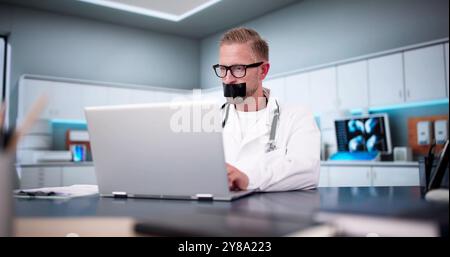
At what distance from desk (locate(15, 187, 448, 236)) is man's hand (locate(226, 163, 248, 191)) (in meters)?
0.10

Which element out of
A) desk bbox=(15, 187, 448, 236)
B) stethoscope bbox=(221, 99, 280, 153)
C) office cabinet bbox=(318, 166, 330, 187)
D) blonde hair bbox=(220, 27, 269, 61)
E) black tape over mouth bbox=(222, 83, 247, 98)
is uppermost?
blonde hair bbox=(220, 27, 269, 61)

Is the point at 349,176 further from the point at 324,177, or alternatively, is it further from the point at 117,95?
the point at 117,95

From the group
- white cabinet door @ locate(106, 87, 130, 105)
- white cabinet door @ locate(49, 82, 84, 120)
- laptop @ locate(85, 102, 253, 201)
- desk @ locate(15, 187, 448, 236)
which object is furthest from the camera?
white cabinet door @ locate(106, 87, 130, 105)

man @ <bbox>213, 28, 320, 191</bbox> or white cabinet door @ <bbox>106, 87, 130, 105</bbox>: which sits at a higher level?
white cabinet door @ <bbox>106, 87, 130, 105</bbox>

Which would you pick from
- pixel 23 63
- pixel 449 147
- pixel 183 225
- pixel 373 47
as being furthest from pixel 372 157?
pixel 23 63

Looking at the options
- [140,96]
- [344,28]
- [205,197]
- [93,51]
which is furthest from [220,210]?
[93,51]

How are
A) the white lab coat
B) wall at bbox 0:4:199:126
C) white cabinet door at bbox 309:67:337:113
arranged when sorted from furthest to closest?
1. wall at bbox 0:4:199:126
2. white cabinet door at bbox 309:67:337:113
3. the white lab coat

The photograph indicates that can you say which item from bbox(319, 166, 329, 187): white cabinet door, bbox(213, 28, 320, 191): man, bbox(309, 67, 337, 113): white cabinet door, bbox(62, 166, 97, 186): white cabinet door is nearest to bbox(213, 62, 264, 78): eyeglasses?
bbox(213, 28, 320, 191): man

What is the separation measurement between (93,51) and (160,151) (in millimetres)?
5564

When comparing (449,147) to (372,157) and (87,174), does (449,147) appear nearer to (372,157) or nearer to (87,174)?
(372,157)

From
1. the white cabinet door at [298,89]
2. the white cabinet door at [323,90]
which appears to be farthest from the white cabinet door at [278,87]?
the white cabinet door at [323,90]

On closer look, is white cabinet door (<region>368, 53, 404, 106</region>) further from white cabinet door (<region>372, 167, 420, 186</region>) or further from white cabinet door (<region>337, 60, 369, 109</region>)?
white cabinet door (<region>372, 167, 420, 186</region>)

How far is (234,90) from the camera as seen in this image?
1998 millimetres

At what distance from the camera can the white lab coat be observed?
152cm
